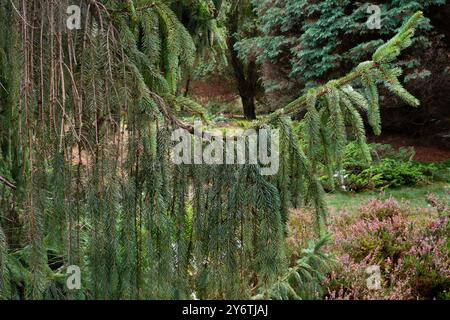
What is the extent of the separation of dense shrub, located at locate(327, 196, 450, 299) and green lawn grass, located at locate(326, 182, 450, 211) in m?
0.98

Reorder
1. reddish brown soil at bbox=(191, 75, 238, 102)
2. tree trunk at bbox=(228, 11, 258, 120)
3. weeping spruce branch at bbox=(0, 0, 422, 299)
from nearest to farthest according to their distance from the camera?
weeping spruce branch at bbox=(0, 0, 422, 299) → tree trunk at bbox=(228, 11, 258, 120) → reddish brown soil at bbox=(191, 75, 238, 102)

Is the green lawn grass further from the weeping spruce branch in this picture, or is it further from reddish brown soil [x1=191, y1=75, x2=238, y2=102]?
reddish brown soil [x1=191, y1=75, x2=238, y2=102]

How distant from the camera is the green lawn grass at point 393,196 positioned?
659 centimetres

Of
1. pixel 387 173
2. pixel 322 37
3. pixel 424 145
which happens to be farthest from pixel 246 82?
pixel 387 173

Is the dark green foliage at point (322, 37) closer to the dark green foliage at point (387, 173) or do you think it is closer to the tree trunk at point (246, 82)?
the dark green foliage at point (387, 173)

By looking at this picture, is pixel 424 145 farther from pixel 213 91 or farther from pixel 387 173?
pixel 213 91

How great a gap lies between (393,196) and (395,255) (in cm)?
247

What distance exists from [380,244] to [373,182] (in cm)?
289

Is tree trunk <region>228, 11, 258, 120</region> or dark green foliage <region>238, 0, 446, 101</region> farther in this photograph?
tree trunk <region>228, 11, 258, 120</region>

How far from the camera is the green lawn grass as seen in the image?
6586 mm

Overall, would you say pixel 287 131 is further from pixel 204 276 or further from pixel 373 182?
pixel 373 182

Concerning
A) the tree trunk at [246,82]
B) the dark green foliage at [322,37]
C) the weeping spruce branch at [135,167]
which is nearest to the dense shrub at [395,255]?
the weeping spruce branch at [135,167]

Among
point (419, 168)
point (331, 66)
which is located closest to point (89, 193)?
point (419, 168)

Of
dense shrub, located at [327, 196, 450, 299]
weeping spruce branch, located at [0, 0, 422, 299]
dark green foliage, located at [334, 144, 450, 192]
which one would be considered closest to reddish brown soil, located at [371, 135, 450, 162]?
dark green foliage, located at [334, 144, 450, 192]
